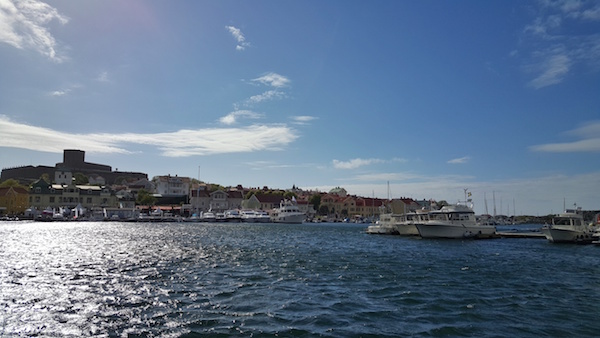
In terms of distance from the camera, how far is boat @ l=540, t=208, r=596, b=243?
51531 mm

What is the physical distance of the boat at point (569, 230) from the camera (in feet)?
169

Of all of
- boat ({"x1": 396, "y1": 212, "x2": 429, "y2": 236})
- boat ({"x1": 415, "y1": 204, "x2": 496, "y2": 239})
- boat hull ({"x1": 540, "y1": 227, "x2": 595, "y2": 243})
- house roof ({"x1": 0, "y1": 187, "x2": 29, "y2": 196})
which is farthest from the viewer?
house roof ({"x1": 0, "y1": 187, "x2": 29, "y2": 196})

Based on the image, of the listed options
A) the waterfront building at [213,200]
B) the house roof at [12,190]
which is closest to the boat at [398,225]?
the waterfront building at [213,200]

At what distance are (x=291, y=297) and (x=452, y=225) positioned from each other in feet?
142

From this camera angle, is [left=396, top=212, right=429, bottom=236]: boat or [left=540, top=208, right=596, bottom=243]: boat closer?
[left=540, top=208, right=596, bottom=243]: boat

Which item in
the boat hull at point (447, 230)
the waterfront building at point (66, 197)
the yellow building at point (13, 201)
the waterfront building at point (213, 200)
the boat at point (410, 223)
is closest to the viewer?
the boat hull at point (447, 230)

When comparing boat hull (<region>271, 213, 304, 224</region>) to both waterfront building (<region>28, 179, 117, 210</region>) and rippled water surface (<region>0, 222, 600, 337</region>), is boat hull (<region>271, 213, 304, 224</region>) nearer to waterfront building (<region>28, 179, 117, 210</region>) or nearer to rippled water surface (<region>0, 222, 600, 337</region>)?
waterfront building (<region>28, 179, 117, 210</region>)

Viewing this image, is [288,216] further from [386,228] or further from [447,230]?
[447,230]

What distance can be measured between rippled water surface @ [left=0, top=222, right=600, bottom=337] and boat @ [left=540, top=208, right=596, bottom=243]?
2248 cm

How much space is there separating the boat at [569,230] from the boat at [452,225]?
913cm

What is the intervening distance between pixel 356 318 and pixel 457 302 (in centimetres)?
570

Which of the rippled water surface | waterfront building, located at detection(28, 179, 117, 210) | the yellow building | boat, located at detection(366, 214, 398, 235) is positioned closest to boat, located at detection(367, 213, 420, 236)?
boat, located at detection(366, 214, 398, 235)

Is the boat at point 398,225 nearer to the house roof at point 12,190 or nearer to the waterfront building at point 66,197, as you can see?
the waterfront building at point 66,197

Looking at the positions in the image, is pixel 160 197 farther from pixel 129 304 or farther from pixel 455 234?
pixel 129 304
